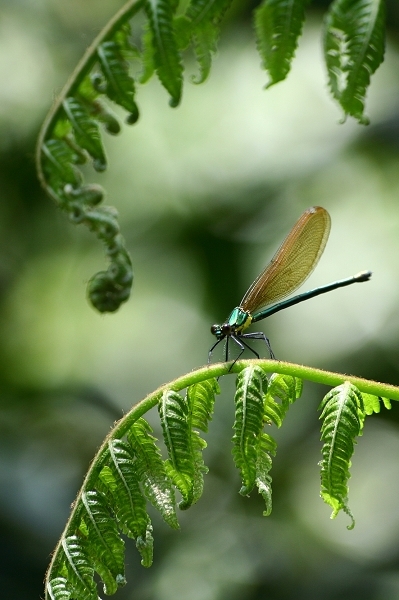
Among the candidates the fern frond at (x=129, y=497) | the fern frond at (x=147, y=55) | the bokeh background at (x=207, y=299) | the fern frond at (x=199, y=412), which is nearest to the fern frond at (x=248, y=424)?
the fern frond at (x=199, y=412)

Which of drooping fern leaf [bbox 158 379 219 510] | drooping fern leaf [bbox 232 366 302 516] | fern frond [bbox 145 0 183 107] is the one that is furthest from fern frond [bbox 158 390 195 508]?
fern frond [bbox 145 0 183 107]

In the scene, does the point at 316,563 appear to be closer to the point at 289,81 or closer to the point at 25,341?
the point at 25,341

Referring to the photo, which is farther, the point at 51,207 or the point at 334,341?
the point at 51,207

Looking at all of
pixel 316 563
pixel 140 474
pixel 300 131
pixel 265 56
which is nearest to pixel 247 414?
pixel 140 474

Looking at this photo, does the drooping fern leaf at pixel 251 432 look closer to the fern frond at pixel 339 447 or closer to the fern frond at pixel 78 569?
the fern frond at pixel 339 447

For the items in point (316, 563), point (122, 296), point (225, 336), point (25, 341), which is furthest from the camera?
point (25, 341)

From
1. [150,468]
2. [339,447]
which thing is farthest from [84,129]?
[339,447]
